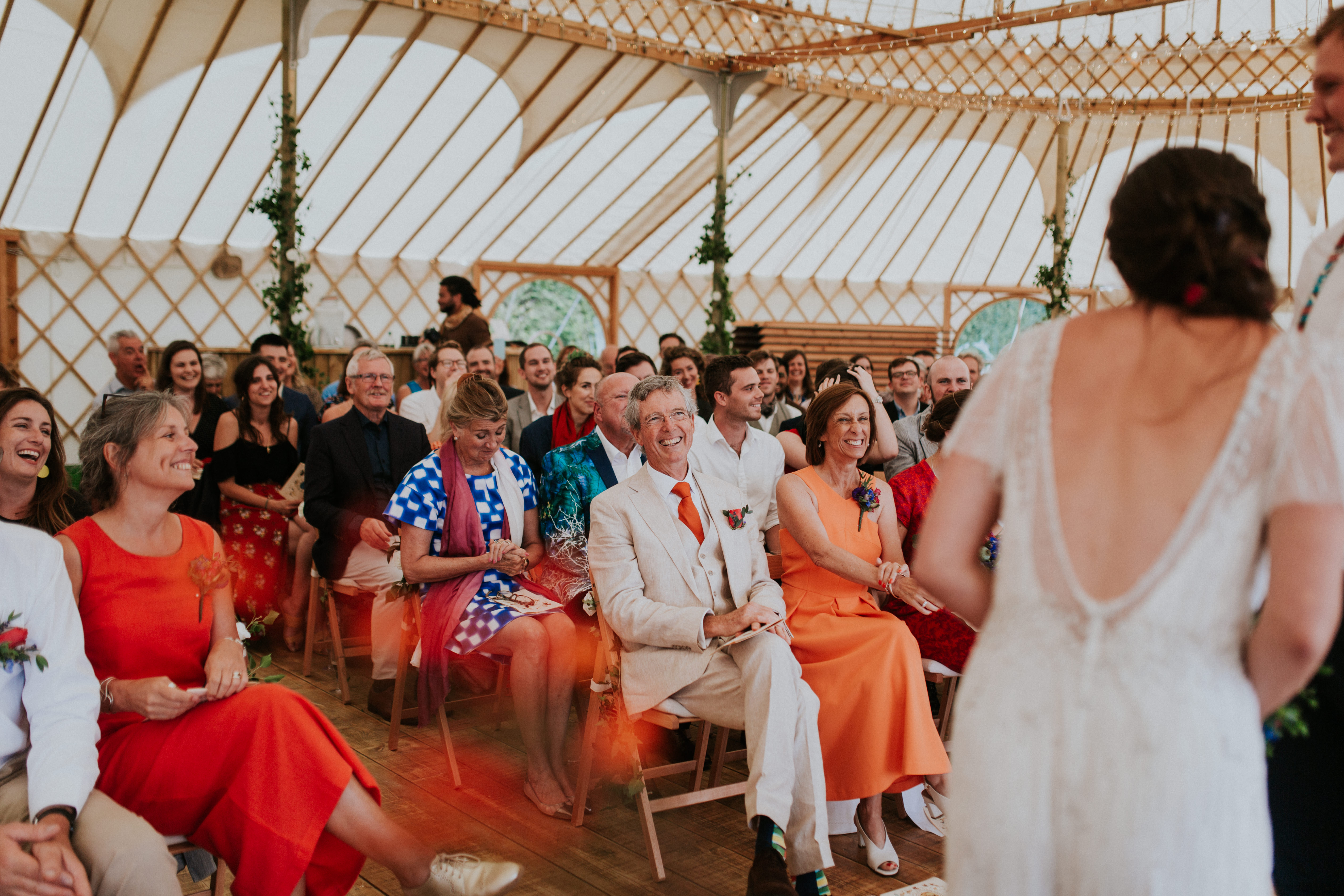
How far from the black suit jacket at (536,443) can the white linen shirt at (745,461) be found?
0.66 meters

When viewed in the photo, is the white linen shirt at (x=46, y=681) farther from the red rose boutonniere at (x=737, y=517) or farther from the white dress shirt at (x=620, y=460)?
the white dress shirt at (x=620, y=460)

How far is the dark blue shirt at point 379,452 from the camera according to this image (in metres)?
3.92

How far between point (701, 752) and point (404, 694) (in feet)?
3.86

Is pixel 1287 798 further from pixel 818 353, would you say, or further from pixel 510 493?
pixel 818 353

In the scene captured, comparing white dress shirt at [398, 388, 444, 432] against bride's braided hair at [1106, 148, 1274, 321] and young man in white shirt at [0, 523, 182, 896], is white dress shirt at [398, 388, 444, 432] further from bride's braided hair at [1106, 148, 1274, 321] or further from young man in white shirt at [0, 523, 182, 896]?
bride's braided hair at [1106, 148, 1274, 321]

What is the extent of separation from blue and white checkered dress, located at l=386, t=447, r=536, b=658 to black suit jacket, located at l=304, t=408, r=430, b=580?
555mm

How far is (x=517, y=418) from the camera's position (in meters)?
5.09

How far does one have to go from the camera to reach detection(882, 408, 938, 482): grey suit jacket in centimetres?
434

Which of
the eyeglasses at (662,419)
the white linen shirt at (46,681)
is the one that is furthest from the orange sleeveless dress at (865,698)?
the white linen shirt at (46,681)

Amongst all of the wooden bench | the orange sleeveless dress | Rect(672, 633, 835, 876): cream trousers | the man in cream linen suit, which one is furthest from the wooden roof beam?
Rect(672, 633, 835, 876): cream trousers

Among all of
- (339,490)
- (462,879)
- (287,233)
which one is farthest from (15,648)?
(287,233)

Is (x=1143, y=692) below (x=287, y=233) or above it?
below

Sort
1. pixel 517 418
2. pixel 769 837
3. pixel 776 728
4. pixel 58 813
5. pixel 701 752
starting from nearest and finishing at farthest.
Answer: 1. pixel 58 813
2. pixel 769 837
3. pixel 776 728
4. pixel 701 752
5. pixel 517 418

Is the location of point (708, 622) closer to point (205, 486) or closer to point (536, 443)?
point (536, 443)
